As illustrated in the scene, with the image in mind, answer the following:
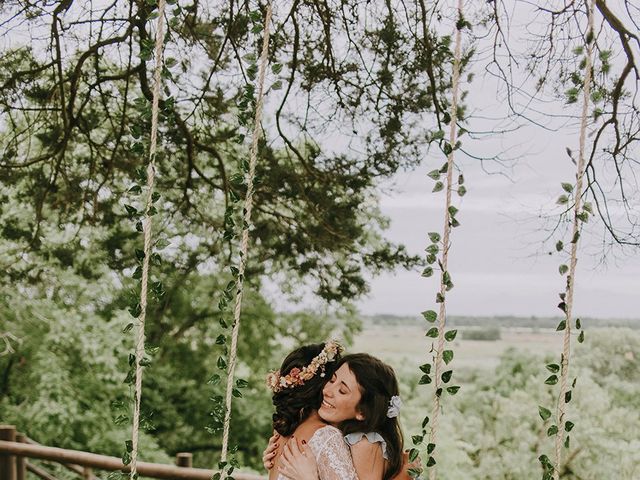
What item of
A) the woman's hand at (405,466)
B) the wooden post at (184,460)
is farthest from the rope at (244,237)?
the wooden post at (184,460)

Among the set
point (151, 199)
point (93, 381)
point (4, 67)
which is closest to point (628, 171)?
point (151, 199)

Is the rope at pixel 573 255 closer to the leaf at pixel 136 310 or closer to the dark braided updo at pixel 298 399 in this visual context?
the dark braided updo at pixel 298 399

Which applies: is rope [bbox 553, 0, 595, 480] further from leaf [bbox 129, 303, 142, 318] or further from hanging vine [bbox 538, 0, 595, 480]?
leaf [bbox 129, 303, 142, 318]

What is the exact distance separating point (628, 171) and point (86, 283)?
433cm

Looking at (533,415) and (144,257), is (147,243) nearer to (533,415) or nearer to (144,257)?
(144,257)

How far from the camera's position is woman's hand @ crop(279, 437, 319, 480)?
143 centimetres

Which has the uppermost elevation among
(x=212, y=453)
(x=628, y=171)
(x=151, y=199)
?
(x=628, y=171)

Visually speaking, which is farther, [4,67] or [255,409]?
[255,409]

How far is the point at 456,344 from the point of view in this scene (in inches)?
231

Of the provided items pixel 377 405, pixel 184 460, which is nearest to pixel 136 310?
pixel 377 405

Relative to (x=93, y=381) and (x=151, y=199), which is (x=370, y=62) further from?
(x=93, y=381)

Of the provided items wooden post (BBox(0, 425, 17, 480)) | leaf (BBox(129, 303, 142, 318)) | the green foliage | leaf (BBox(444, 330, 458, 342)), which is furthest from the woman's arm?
the green foliage

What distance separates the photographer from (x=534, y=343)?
6547 millimetres

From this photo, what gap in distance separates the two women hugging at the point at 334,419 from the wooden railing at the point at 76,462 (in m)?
1.06
